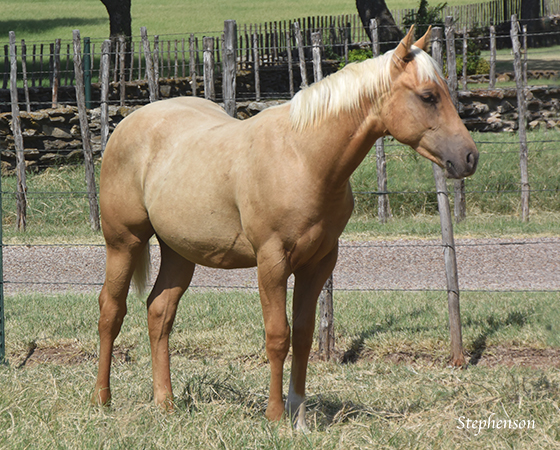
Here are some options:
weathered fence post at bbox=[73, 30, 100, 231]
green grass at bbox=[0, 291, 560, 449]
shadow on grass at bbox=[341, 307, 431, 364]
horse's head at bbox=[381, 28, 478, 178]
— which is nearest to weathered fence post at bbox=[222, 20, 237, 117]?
green grass at bbox=[0, 291, 560, 449]

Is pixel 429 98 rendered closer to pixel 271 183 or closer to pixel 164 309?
pixel 271 183

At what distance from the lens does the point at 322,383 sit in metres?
4.83

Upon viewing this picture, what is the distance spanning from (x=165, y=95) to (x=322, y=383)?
11654mm

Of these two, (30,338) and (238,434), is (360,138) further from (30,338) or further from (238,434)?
(30,338)

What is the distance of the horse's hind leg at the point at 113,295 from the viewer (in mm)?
4148

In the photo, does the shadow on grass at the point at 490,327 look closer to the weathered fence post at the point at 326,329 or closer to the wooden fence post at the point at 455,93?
the weathered fence post at the point at 326,329

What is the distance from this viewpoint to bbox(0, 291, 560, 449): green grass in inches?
138

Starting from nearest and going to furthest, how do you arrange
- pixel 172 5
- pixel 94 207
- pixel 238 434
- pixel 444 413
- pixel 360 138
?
1. pixel 360 138
2. pixel 238 434
3. pixel 444 413
4. pixel 94 207
5. pixel 172 5

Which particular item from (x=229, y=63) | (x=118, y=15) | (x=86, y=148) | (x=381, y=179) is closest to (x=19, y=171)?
(x=86, y=148)

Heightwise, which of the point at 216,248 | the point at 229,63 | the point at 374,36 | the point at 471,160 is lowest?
the point at 216,248

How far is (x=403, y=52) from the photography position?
314cm

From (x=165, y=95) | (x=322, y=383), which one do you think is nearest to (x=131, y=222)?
(x=322, y=383)

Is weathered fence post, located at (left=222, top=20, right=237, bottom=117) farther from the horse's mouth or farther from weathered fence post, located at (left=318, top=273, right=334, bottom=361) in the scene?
the horse's mouth

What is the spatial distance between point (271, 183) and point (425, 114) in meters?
0.80
